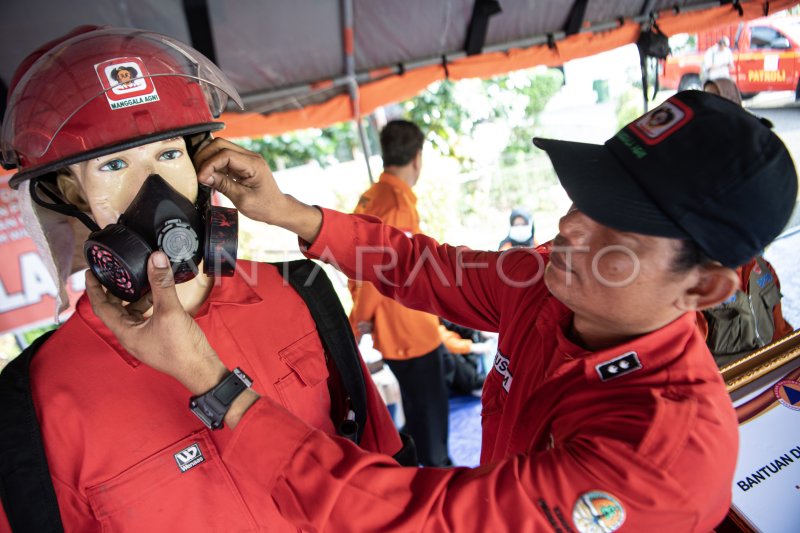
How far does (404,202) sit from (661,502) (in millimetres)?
2458

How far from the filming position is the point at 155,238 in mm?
1071

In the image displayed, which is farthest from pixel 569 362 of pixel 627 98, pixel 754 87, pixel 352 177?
pixel 627 98

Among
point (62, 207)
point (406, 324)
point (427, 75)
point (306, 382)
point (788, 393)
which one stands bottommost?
point (406, 324)

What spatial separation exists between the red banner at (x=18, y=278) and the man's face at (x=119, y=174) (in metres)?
2.78

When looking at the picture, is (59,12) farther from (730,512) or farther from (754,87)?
(754,87)

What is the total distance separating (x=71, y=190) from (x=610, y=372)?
134 cm

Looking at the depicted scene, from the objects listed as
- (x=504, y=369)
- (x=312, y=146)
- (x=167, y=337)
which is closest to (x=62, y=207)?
(x=167, y=337)

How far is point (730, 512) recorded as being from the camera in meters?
1.39

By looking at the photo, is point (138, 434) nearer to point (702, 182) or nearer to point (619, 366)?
point (619, 366)

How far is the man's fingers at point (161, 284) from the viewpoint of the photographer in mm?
945

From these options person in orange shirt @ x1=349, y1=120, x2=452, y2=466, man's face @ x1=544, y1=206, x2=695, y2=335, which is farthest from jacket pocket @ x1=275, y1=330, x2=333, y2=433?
person in orange shirt @ x1=349, y1=120, x2=452, y2=466

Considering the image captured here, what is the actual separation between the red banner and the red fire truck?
20.8ft

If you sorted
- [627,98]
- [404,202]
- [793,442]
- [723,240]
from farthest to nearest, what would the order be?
[627,98] < [404,202] < [793,442] < [723,240]

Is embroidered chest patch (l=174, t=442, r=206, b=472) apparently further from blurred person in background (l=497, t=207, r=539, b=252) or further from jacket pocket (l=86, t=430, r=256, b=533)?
blurred person in background (l=497, t=207, r=539, b=252)
